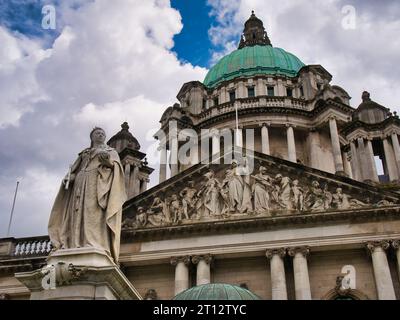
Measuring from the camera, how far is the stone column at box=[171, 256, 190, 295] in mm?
26828

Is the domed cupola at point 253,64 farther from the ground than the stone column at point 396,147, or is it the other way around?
the domed cupola at point 253,64

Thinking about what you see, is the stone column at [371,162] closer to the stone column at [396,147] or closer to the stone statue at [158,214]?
the stone column at [396,147]

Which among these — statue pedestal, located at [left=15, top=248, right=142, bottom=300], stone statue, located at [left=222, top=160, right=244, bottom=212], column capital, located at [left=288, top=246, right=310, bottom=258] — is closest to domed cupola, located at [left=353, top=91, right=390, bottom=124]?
stone statue, located at [left=222, top=160, right=244, bottom=212]

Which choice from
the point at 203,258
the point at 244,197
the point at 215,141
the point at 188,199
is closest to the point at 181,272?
the point at 203,258

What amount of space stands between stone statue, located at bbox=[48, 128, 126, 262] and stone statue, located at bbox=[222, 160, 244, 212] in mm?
19597

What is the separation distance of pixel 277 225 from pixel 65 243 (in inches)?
786

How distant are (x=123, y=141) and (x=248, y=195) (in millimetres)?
16110

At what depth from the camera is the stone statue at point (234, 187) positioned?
28378 millimetres

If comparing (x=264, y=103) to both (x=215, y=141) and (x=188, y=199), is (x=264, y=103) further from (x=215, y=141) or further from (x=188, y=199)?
(x=188, y=199)

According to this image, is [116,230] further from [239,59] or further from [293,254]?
[239,59]

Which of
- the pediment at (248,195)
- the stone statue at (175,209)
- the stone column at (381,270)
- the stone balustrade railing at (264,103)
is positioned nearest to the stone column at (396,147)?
the stone balustrade railing at (264,103)

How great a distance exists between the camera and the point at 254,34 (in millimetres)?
63500

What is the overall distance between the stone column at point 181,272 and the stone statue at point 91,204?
1855 centimetres
